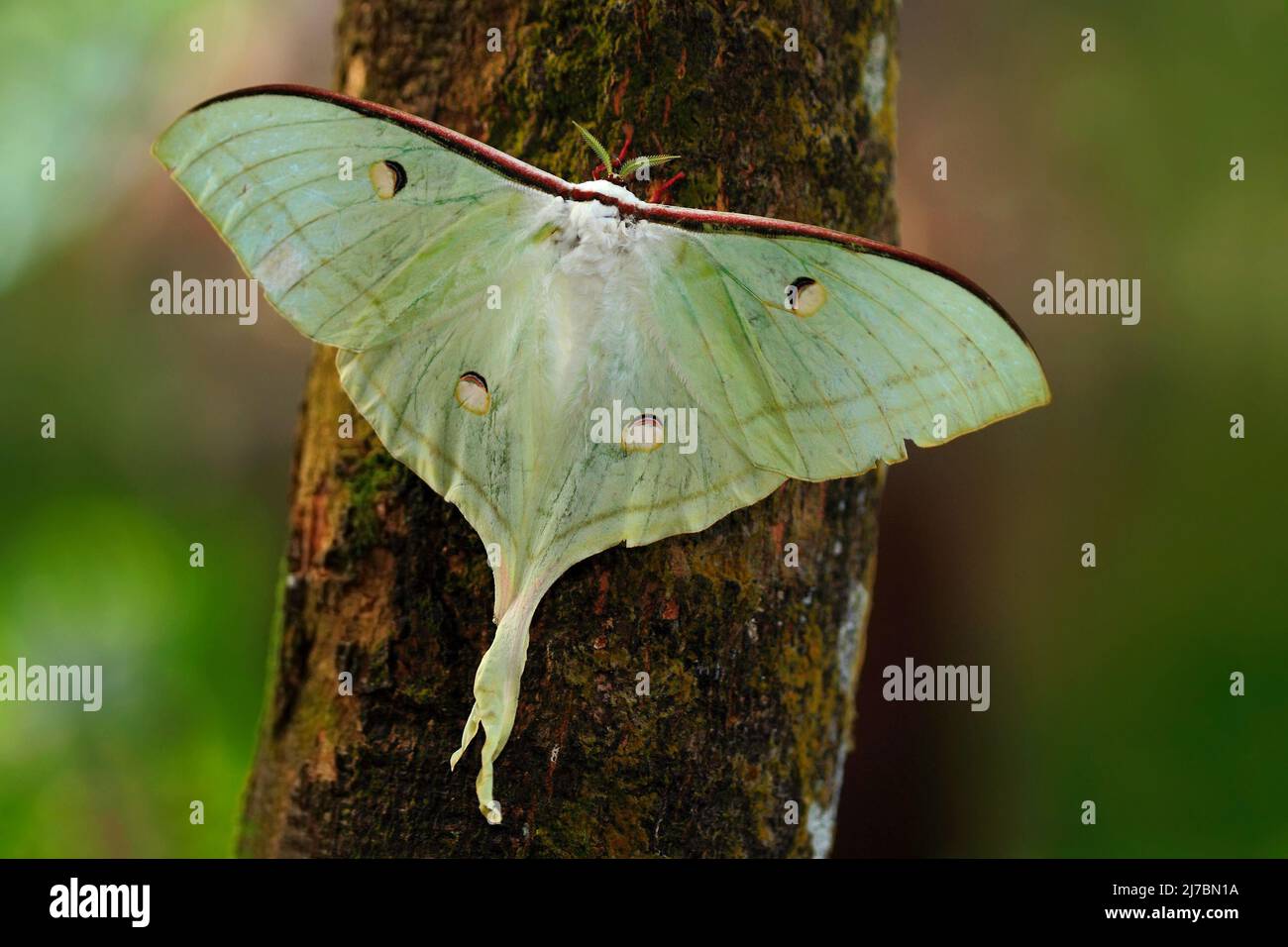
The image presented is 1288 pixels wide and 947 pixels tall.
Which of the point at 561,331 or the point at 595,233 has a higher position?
the point at 595,233

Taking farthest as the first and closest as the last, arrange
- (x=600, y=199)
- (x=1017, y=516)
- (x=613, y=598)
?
1. (x=1017, y=516)
2. (x=613, y=598)
3. (x=600, y=199)

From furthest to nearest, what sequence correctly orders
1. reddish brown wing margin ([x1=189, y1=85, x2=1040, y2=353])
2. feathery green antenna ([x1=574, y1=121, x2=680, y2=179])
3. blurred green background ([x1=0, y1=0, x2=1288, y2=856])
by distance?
blurred green background ([x1=0, y1=0, x2=1288, y2=856]) < feathery green antenna ([x1=574, y1=121, x2=680, y2=179]) < reddish brown wing margin ([x1=189, y1=85, x2=1040, y2=353])

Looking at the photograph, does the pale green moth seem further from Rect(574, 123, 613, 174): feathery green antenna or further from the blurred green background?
the blurred green background

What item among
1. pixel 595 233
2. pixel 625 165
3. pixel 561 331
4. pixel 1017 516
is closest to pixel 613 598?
pixel 561 331

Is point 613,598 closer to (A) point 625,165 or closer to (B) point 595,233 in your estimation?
(B) point 595,233

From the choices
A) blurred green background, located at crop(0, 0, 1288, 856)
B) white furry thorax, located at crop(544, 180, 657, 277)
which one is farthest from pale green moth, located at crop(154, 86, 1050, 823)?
blurred green background, located at crop(0, 0, 1288, 856)
